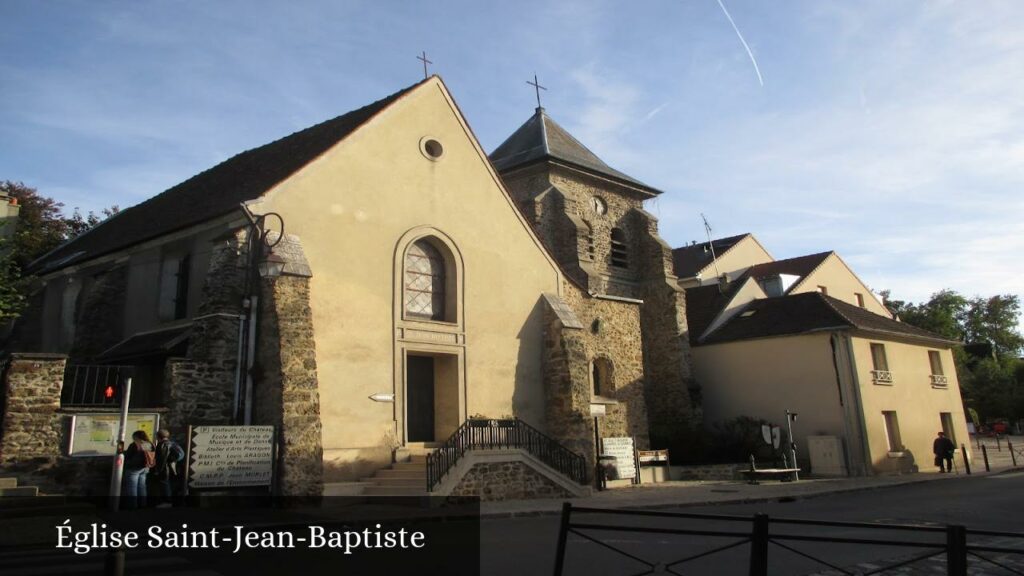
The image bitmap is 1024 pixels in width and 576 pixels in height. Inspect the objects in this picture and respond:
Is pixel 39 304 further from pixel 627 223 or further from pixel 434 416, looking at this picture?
pixel 627 223

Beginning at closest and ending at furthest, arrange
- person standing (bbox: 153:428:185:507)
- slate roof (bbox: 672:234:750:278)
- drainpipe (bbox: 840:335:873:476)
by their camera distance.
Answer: person standing (bbox: 153:428:185:507)
drainpipe (bbox: 840:335:873:476)
slate roof (bbox: 672:234:750:278)

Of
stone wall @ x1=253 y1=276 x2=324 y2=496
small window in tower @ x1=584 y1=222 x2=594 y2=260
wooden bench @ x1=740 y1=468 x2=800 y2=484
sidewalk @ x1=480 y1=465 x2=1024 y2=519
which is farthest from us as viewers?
small window in tower @ x1=584 y1=222 x2=594 y2=260

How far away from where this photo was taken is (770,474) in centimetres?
2267

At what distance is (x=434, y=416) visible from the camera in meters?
18.9

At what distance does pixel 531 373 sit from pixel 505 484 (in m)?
4.78

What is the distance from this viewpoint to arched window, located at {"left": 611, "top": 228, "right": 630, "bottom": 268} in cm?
3181

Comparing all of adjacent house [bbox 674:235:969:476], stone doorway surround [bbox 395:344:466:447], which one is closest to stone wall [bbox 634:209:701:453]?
adjacent house [bbox 674:235:969:476]

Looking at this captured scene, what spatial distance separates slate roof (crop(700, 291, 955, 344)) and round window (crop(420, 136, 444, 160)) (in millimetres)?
14554

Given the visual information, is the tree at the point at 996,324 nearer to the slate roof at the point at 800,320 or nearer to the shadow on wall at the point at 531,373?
the slate roof at the point at 800,320

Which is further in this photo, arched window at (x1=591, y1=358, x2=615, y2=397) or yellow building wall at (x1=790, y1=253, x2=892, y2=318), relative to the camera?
yellow building wall at (x1=790, y1=253, x2=892, y2=318)

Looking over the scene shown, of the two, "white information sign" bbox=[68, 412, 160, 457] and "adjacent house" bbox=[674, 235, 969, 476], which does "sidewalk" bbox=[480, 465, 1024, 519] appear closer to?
"adjacent house" bbox=[674, 235, 969, 476]

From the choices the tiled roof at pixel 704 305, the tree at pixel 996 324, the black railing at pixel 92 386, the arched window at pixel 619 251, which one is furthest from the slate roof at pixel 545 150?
the tree at pixel 996 324

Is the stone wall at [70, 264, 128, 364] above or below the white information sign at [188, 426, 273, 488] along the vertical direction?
above

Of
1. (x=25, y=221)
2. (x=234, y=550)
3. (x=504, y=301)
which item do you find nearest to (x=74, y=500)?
(x=234, y=550)
